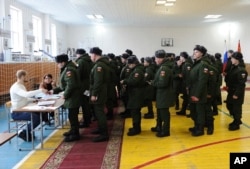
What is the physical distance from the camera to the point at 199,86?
471 centimetres

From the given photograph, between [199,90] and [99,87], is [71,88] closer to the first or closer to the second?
[99,87]

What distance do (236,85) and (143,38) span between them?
49.6 ft

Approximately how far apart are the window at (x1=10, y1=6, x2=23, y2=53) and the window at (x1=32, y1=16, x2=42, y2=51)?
6.08ft

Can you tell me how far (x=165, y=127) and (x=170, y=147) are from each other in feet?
2.01

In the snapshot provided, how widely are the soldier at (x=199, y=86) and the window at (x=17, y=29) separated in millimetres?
8867

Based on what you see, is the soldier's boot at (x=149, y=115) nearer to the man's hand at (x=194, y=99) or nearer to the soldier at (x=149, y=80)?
the soldier at (x=149, y=80)

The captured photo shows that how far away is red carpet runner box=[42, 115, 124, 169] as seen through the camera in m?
3.62

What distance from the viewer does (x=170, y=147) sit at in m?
4.36

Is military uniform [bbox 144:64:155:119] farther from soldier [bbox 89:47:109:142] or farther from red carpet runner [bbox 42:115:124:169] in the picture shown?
soldier [bbox 89:47:109:142]

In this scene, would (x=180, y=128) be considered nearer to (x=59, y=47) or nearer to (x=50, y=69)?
(x=50, y=69)

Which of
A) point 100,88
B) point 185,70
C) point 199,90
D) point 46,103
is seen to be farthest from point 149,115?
point 46,103

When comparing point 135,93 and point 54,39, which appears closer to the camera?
point 135,93

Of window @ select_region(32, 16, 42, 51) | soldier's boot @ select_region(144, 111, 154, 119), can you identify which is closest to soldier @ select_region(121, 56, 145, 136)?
soldier's boot @ select_region(144, 111, 154, 119)

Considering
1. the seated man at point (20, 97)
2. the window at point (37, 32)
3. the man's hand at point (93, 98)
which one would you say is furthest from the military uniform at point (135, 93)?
the window at point (37, 32)
